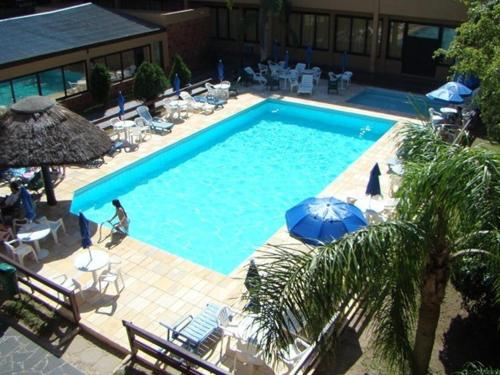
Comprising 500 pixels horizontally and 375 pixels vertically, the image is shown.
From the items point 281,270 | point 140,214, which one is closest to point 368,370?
point 281,270

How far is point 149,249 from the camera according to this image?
13227 mm

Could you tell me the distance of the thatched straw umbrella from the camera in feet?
44.7

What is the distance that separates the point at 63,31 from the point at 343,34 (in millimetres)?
14691

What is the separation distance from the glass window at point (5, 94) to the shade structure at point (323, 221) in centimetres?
1377

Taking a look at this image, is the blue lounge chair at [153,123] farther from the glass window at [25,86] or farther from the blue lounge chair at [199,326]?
the blue lounge chair at [199,326]

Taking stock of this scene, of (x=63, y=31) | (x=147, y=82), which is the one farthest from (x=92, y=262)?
(x=63, y=31)

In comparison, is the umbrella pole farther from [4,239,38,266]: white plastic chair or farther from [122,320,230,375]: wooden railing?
[122,320,230,375]: wooden railing

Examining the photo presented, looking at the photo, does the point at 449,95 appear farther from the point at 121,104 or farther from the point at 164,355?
the point at 164,355

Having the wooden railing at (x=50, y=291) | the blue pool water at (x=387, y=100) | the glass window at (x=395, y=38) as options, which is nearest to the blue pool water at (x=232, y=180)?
the blue pool water at (x=387, y=100)

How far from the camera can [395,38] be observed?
88.0ft

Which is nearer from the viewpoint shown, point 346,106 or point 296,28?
point 346,106

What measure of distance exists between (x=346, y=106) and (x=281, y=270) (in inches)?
703

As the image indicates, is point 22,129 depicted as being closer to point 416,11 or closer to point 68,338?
point 68,338

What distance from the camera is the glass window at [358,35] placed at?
27.6 metres
